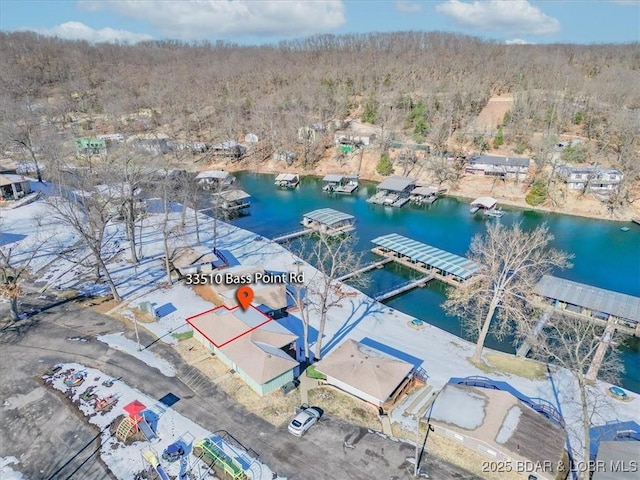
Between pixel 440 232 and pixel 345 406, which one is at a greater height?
pixel 440 232

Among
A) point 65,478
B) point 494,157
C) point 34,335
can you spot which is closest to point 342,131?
point 494,157

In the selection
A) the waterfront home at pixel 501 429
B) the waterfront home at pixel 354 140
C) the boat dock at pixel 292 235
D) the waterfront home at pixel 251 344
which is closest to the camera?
the waterfront home at pixel 501 429

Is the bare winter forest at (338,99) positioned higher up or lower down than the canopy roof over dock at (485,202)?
higher up

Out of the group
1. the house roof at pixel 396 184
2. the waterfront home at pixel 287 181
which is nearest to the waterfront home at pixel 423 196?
the house roof at pixel 396 184

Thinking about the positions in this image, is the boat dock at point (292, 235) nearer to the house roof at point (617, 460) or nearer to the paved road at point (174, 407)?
the paved road at point (174, 407)

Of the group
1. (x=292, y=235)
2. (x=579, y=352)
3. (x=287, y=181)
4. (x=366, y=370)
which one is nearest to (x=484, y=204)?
(x=292, y=235)

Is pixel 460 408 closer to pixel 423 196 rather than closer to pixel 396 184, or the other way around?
pixel 396 184

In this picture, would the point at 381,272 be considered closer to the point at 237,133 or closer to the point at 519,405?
the point at 519,405

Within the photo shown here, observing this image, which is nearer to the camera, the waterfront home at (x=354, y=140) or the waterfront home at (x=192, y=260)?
the waterfront home at (x=192, y=260)
